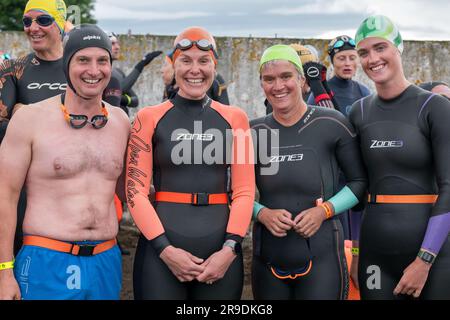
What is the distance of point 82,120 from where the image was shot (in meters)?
4.19

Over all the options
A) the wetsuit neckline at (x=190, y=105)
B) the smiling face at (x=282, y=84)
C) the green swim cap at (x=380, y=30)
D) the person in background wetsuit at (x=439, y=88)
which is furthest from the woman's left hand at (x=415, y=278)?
the wetsuit neckline at (x=190, y=105)

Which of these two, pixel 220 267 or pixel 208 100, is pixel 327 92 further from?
pixel 220 267

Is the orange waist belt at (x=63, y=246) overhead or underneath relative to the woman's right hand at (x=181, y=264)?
overhead

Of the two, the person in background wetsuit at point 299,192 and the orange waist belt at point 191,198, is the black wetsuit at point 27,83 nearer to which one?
the orange waist belt at point 191,198

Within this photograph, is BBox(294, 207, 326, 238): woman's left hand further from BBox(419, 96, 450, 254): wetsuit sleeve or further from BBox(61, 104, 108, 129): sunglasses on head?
BBox(61, 104, 108, 129): sunglasses on head

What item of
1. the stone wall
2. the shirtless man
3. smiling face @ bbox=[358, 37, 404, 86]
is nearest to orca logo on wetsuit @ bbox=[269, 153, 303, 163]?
smiling face @ bbox=[358, 37, 404, 86]

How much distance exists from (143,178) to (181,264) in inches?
25.6

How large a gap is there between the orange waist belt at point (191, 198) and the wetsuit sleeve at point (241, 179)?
145 millimetres

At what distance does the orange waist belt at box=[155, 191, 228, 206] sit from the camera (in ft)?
14.4

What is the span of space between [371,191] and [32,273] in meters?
Result: 2.40

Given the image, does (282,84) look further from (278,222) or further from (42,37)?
(42,37)

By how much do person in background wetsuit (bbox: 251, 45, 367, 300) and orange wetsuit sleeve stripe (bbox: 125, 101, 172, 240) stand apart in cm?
83

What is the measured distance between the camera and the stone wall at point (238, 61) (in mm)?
10789

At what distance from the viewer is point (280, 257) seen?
14.9ft
